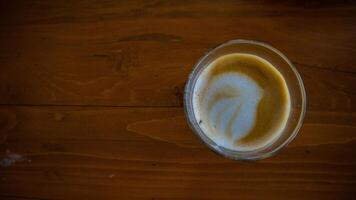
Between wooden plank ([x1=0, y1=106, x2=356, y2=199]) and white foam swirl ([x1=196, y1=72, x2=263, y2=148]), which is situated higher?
white foam swirl ([x1=196, y1=72, x2=263, y2=148])

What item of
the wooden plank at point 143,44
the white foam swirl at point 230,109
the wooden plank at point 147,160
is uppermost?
the wooden plank at point 143,44

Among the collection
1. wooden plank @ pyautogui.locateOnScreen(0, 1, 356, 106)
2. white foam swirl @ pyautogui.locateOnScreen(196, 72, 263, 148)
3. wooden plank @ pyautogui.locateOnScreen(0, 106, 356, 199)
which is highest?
wooden plank @ pyautogui.locateOnScreen(0, 1, 356, 106)

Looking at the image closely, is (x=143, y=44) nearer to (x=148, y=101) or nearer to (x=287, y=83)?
(x=148, y=101)

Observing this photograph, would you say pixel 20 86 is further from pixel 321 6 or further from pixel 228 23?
pixel 321 6

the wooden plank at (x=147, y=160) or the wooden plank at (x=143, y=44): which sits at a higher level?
the wooden plank at (x=143, y=44)

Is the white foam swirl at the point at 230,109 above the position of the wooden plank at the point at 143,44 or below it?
below
